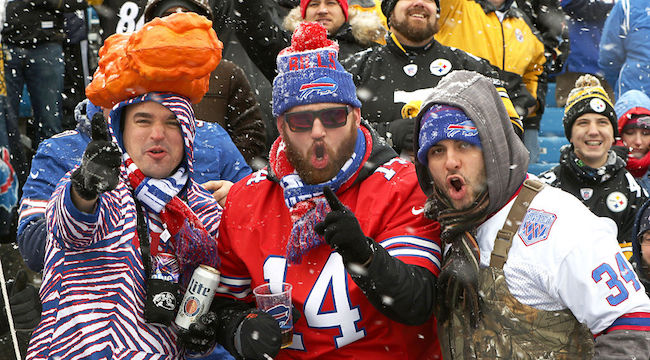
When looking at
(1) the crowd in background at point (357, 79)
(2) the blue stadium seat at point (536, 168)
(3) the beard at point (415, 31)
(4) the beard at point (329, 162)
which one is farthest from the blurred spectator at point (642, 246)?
(2) the blue stadium seat at point (536, 168)

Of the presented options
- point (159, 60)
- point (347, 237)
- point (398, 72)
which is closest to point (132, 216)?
point (159, 60)

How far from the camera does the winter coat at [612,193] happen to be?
646 centimetres

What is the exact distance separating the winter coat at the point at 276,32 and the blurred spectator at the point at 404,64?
2.44 ft

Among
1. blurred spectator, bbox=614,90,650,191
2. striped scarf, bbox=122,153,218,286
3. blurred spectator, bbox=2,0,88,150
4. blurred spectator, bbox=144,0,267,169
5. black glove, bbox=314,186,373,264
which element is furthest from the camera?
blurred spectator, bbox=614,90,650,191

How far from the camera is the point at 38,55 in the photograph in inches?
262

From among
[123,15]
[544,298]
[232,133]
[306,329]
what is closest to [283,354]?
[306,329]

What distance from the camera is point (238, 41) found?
22.2 ft

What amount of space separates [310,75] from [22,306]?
2074 mm

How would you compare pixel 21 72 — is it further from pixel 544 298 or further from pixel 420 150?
pixel 544 298

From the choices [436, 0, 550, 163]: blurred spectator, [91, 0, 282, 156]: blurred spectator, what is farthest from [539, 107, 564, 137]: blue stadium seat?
[91, 0, 282, 156]: blurred spectator

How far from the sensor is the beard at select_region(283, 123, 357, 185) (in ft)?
11.5

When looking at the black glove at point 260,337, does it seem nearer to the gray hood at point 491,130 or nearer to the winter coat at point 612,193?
the gray hood at point 491,130

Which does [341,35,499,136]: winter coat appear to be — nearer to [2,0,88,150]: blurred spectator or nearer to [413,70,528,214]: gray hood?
[413,70,528,214]: gray hood

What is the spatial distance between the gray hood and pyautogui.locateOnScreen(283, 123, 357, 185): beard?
1.24ft
